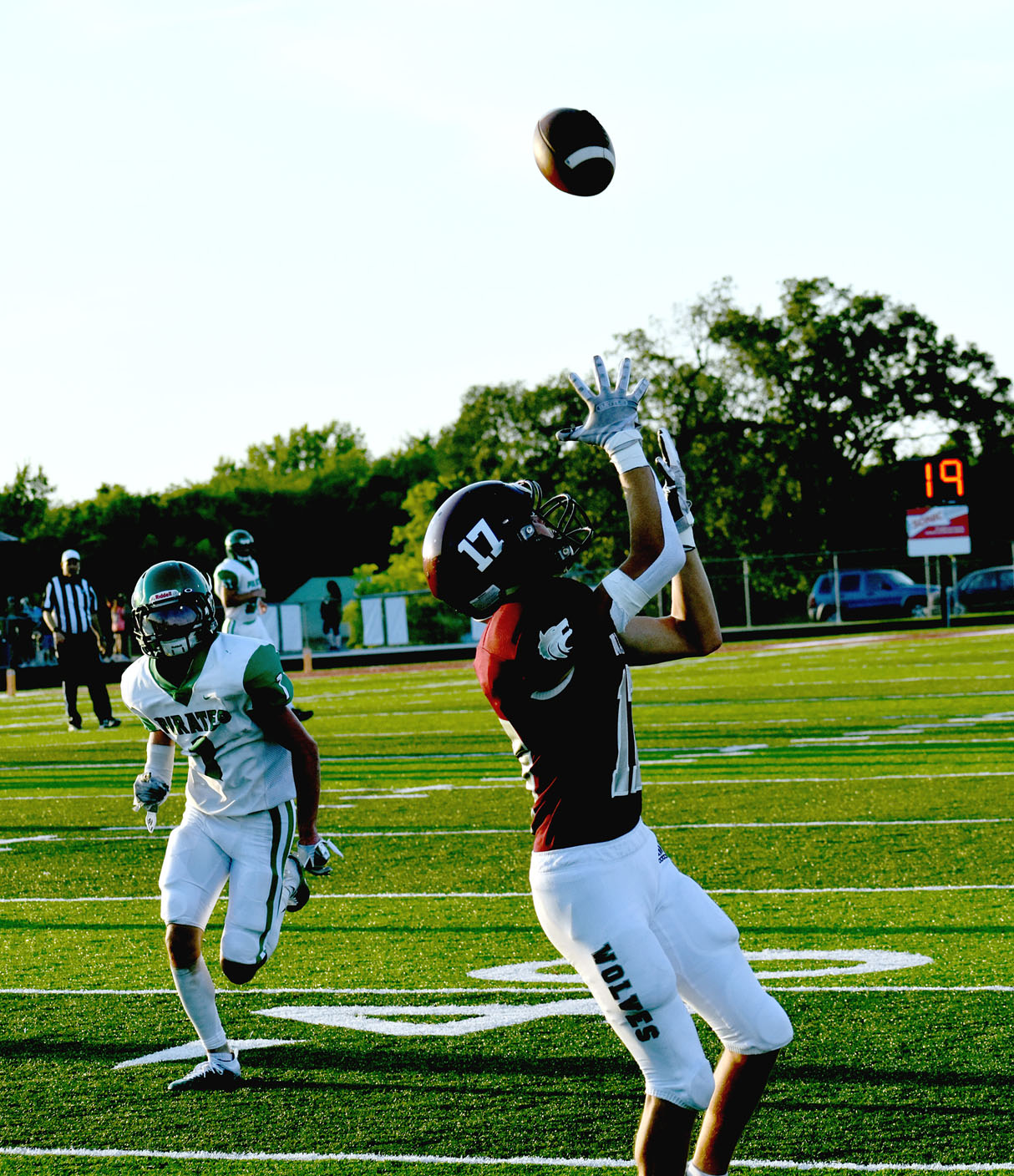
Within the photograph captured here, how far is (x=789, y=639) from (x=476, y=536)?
101 feet

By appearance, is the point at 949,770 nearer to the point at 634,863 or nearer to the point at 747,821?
the point at 747,821

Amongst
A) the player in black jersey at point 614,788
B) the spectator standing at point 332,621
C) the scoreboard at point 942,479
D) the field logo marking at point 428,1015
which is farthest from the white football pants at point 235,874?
the spectator standing at point 332,621

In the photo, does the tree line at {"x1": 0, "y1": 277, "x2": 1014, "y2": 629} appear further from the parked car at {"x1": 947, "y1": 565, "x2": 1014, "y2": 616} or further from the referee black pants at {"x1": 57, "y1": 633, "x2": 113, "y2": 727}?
the referee black pants at {"x1": 57, "y1": 633, "x2": 113, "y2": 727}

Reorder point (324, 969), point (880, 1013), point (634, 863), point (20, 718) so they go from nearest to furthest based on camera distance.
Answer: point (634, 863)
point (880, 1013)
point (324, 969)
point (20, 718)

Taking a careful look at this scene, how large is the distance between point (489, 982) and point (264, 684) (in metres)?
1.66

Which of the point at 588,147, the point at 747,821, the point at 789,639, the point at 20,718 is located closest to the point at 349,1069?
the point at 588,147

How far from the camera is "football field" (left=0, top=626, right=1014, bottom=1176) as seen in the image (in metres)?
4.11

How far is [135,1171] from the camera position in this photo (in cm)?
397

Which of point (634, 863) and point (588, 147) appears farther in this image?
point (588, 147)

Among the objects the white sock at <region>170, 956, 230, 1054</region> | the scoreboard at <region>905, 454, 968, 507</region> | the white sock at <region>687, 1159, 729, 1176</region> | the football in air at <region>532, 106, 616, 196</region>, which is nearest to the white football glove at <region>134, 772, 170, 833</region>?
the white sock at <region>170, 956, 230, 1054</region>

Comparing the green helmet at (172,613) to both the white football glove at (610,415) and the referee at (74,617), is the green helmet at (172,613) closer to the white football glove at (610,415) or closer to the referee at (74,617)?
the white football glove at (610,415)

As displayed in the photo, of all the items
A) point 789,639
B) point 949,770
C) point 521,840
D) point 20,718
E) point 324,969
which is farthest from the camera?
Result: point 789,639

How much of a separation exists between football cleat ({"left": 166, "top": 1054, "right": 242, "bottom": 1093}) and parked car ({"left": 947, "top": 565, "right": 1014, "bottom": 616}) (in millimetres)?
33490

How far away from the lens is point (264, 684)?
4.88 m
